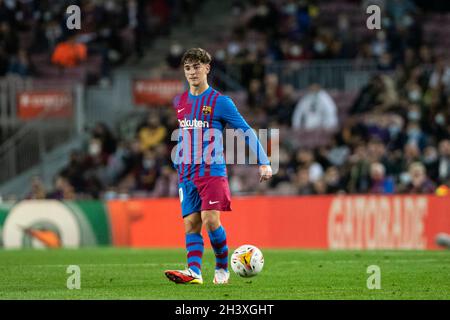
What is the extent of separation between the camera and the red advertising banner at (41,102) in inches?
1105

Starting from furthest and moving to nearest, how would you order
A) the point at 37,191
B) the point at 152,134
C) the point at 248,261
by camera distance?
the point at 152,134 → the point at 37,191 → the point at 248,261

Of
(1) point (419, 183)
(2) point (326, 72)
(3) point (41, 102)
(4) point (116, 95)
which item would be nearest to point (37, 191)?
(3) point (41, 102)

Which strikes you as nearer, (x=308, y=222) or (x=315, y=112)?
(x=308, y=222)

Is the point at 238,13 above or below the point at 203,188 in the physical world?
above

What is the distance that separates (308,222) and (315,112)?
4.43m

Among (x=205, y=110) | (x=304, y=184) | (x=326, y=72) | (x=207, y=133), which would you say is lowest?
(x=304, y=184)

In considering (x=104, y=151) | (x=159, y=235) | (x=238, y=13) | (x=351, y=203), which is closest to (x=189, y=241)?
(x=351, y=203)

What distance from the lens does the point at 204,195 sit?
39.6 ft

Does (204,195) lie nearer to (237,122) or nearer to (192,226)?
(192,226)

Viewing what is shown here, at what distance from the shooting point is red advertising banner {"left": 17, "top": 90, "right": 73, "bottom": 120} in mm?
28062

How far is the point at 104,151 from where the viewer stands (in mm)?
27266

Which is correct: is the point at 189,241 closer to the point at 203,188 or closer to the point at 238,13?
the point at 203,188
